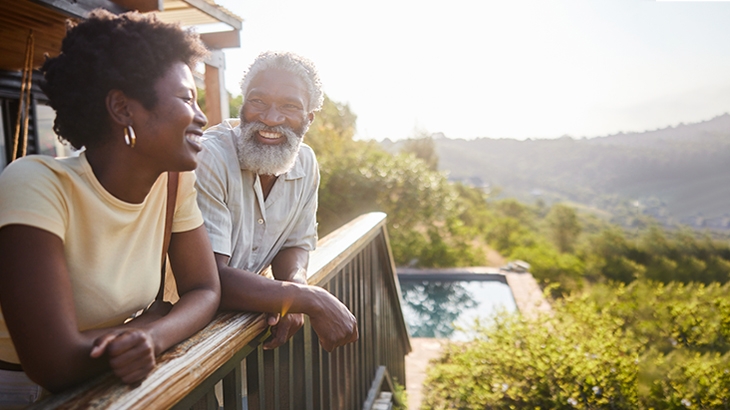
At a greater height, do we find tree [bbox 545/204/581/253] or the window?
the window

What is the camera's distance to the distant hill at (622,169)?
121 ft

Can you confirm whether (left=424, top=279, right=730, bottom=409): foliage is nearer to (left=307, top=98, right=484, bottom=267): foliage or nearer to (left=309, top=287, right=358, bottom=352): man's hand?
(left=309, top=287, right=358, bottom=352): man's hand

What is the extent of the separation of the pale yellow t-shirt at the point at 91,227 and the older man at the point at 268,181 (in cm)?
37

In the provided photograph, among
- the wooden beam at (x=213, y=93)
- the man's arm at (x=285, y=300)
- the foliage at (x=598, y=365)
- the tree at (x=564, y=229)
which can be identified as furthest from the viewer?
the tree at (x=564, y=229)

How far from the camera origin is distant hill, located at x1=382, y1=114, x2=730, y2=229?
36.8 meters

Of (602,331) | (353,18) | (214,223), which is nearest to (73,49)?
(214,223)

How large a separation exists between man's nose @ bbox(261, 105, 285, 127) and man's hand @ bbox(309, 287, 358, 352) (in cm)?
72

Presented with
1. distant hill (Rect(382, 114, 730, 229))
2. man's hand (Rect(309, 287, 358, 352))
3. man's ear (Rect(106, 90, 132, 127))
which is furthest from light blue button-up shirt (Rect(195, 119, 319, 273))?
distant hill (Rect(382, 114, 730, 229))

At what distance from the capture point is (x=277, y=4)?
16.7 meters

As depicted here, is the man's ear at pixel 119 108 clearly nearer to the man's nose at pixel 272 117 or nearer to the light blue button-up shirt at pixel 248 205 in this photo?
the light blue button-up shirt at pixel 248 205

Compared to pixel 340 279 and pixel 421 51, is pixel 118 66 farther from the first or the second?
pixel 421 51

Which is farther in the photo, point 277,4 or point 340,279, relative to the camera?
point 277,4

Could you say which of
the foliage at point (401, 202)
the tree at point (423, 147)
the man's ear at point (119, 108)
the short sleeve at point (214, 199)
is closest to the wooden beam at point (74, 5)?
the short sleeve at point (214, 199)

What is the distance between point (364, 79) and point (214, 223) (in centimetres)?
5767
